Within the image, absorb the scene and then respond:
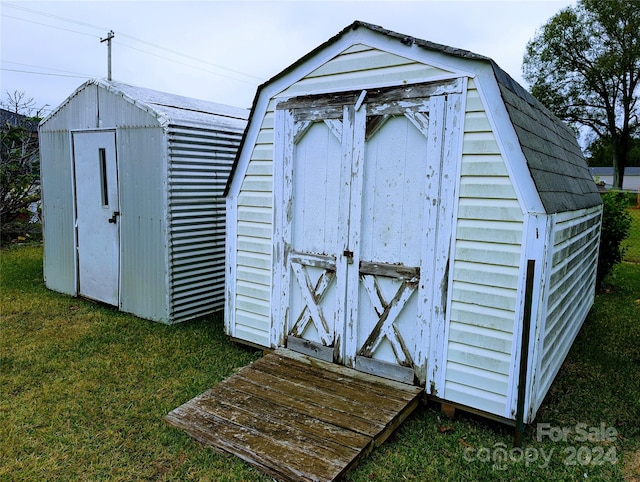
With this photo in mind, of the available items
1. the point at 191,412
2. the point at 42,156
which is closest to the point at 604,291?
the point at 191,412

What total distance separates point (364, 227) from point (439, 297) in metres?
0.89

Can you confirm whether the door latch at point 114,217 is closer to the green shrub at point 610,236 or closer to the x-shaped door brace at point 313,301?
the x-shaped door brace at point 313,301

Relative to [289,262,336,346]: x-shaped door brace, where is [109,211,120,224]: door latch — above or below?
above

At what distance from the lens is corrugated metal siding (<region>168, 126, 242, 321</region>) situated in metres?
5.68

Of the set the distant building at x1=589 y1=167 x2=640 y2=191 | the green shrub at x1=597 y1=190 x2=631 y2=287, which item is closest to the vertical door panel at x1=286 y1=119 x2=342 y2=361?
the green shrub at x1=597 y1=190 x2=631 y2=287

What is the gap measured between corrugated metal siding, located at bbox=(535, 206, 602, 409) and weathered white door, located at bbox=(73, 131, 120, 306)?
5374 millimetres

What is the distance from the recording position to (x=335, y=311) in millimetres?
4180

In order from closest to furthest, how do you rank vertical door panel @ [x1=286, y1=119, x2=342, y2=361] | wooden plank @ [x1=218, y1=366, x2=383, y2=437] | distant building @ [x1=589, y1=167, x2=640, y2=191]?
wooden plank @ [x1=218, y1=366, x2=383, y2=437] → vertical door panel @ [x1=286, y1=119, x2=342, y2=361] → distant building @ [x1=589, y1=167, x2=640, y2=191]

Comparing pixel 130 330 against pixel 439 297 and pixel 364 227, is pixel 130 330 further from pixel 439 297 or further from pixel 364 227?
pixel 439 297

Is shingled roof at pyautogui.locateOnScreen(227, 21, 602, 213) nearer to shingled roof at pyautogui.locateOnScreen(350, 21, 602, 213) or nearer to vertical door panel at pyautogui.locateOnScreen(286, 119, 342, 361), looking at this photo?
shingled roof at pyautogui.locateOnScreen(350, 21, 602, 213)

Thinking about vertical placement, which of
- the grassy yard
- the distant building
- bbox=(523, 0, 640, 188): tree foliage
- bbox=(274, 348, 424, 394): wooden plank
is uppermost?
bbox=(523, 0, 640, 188): tree foliage

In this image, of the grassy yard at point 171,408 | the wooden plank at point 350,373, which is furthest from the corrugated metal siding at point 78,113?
the wooden plank at point 350,373

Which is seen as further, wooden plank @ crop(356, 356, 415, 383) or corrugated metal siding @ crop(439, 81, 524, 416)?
wooden plank @ crop(356, 356, 415, 383)

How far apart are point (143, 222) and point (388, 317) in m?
3.65
